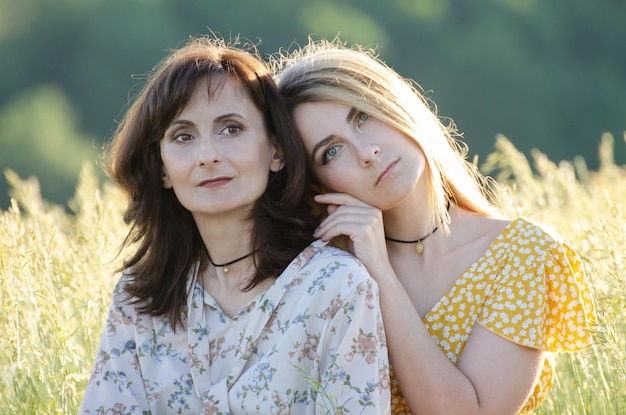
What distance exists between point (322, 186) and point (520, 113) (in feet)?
29.2

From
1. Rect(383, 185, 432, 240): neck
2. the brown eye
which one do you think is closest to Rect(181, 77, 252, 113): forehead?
the brown eye

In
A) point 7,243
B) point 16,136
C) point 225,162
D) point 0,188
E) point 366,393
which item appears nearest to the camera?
point 366,393

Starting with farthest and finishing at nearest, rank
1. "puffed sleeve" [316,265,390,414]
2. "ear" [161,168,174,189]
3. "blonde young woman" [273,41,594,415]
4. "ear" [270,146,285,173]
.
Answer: "ear" [161,168,174,189] < "ear" [270,146,285,173] < "blonde young woman" [273,41,594,415] < "puffed sleeve" [316,265,390,414]

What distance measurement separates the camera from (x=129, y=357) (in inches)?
118

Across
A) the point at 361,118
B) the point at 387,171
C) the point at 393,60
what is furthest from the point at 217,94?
the point at 393,60

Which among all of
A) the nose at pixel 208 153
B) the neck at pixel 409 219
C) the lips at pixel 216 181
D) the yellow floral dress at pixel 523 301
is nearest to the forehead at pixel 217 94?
the nose at pixel 208 153

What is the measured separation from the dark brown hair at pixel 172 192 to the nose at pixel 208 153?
0.16 m

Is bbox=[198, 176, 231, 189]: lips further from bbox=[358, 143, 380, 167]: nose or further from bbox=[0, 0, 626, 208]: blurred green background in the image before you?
bbox=[0, 0, 626, 208]: blurred green background

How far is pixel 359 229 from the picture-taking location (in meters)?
2.87

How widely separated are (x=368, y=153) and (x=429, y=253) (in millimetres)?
451

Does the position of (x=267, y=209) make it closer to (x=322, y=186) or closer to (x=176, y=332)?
(x=322, y=186)

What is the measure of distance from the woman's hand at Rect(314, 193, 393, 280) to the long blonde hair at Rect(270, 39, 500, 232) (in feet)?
0.79

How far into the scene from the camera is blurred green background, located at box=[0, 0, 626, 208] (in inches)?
440

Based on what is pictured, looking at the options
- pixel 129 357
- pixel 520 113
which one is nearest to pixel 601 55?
pixel 520 113
